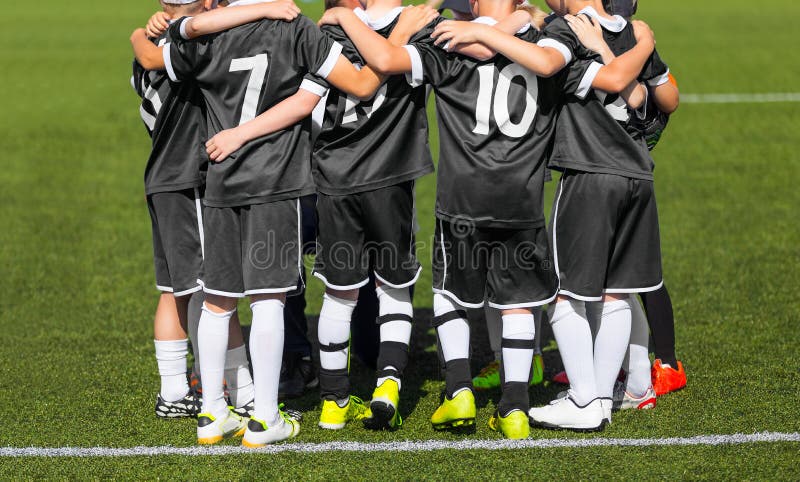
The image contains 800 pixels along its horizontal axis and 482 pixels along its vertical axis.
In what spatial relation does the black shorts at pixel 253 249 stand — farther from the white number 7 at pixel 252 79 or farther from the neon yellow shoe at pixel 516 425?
the neon yellow shoe at pixel 516 425

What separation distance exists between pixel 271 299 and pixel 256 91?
869 millimetres

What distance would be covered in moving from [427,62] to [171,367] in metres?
1.85

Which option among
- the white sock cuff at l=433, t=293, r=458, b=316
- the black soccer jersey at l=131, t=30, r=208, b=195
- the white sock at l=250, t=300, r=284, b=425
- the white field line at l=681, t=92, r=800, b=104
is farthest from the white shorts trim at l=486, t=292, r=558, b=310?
the white field line at l=681, t=92, r=800, b=104

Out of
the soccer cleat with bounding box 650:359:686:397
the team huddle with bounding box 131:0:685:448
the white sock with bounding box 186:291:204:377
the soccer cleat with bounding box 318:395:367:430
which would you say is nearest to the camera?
the team huddle with bounding box 131:0:685:448

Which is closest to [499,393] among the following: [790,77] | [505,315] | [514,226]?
[505,315]

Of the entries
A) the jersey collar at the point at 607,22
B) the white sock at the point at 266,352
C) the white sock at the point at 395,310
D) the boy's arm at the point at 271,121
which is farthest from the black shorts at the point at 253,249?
the jersey collar at the point at 607,22

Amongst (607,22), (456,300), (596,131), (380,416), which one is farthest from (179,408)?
(607,22)

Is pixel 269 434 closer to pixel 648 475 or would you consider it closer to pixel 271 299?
pixel 271 299

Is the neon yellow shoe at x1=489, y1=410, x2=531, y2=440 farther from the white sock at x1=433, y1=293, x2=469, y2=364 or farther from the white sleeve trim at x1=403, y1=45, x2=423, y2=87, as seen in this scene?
the white sleeve trim at x1=403, y1=45, x2=423, y2=87

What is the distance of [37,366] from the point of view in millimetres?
5293

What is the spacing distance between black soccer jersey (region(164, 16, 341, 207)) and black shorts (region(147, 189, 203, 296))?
31cm

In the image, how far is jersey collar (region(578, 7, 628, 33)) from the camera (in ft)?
13.8

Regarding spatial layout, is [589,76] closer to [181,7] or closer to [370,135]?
[370,135]

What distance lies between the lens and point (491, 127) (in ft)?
13.3
